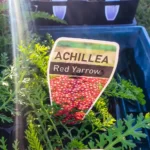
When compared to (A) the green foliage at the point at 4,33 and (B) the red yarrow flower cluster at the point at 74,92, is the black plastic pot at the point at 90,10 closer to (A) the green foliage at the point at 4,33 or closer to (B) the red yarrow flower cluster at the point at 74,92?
(A) the green foliage at the point at 4,33

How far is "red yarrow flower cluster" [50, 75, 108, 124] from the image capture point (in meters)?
0.70

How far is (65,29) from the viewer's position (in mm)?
1139

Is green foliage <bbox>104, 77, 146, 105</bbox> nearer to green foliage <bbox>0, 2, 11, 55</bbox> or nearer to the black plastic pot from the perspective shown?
green foliage <bbox>0, 2, 11, 55</bbox>

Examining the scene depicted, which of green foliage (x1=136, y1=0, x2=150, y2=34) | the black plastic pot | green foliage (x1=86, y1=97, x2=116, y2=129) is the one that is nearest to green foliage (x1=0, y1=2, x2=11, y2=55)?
the black plastic pot

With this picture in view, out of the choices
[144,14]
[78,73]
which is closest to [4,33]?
[78,73]

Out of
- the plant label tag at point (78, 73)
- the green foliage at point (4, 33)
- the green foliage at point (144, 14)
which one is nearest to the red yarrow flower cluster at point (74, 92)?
the plant label tag at point (78, 73)

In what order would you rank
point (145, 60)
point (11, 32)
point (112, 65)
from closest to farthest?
1. point (112, 65)
2. point (11, 32)
3. point (145, 60)

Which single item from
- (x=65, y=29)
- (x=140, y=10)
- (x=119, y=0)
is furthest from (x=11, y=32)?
(x=140, y=10)

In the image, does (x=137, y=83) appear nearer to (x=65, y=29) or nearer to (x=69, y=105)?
(x=65, y=29)

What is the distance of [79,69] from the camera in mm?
686

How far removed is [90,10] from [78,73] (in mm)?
515

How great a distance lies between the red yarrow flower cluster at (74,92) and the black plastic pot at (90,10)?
1.54 ft

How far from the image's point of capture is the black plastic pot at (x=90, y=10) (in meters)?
1.10

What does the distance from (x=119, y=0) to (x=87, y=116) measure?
0.53 m
